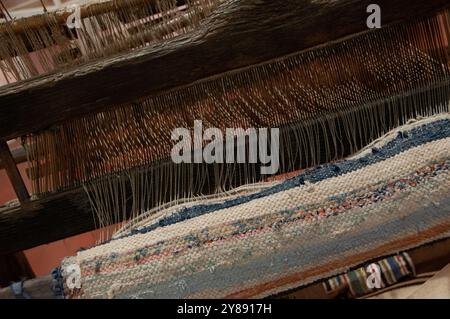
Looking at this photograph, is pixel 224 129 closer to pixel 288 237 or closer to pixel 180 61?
pixel 180 61

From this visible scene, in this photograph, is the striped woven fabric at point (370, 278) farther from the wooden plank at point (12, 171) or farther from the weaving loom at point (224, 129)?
the wooden plank at point (12, 171)

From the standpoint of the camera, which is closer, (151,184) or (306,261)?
(306,261)

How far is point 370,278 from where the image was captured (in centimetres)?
89

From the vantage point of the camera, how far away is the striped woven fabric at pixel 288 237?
834mm

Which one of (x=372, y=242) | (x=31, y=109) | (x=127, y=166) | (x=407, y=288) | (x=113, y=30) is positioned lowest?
(x=407, y=288)

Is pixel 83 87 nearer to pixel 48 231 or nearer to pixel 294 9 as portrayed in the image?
pixel 48 231

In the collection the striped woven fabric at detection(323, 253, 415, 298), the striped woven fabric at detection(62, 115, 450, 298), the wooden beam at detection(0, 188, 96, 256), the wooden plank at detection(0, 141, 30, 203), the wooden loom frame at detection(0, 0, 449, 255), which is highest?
the wooden loom frame at detection(0, 0, 449, 255)

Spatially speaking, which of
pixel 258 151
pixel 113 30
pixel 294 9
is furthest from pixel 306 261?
pixel 113 30

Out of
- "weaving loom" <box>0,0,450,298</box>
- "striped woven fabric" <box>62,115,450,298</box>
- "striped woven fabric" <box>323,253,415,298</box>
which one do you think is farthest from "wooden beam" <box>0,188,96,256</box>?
"striped woven fabric" <box>323,253,415,298</box>

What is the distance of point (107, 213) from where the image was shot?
101cm

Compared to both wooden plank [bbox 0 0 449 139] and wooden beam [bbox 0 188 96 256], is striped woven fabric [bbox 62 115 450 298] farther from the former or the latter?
Result: wooden plank [bbox 0 0 449 139]

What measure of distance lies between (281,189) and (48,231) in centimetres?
53

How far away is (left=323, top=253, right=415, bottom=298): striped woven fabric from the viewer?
2.91ft

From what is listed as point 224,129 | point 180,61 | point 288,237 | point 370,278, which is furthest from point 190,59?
point 370,278
